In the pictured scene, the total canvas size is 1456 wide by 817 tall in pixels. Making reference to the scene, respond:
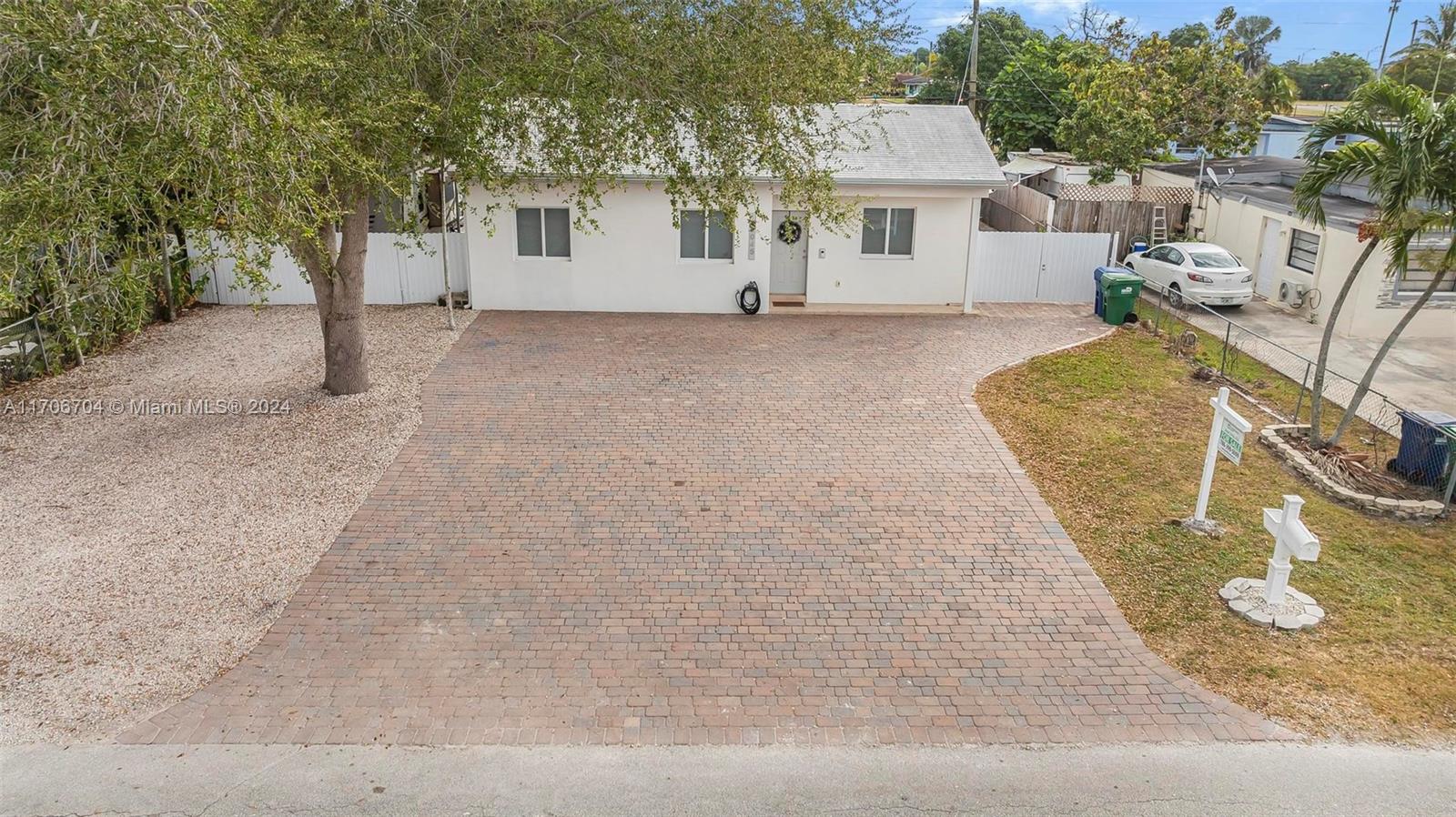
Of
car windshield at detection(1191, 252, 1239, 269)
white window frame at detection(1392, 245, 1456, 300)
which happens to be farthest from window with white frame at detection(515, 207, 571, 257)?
white window frame at detection(1392, 245, 1456, 300)

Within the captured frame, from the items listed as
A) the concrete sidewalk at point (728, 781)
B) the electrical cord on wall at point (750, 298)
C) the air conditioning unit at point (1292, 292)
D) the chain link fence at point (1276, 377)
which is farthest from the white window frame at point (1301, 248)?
the concrete sidewalk at point (728, 781)

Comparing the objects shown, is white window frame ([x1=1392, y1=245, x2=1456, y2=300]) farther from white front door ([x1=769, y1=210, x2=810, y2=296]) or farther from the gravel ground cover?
the gravel ground cover

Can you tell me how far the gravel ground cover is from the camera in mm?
6954

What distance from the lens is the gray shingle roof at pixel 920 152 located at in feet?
56.0

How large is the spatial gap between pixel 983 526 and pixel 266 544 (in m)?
6.96

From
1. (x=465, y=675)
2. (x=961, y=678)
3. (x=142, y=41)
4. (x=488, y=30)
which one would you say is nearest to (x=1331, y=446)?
(x=961, y=678)

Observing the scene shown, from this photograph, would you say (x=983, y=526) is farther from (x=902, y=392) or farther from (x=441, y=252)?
(x=441, y=252)

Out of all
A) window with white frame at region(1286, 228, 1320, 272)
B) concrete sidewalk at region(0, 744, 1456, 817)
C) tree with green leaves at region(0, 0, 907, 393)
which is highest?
tree with green leaves at region(0, 0, 907, 393)

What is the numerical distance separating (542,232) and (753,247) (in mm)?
3999

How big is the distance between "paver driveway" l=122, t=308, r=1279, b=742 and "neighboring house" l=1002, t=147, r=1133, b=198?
14364 millimetres

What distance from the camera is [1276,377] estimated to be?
47.9ft

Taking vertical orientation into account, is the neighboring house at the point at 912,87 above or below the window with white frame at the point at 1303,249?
above

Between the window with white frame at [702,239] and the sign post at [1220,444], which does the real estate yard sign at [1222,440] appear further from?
the window with white frame at [702,239]

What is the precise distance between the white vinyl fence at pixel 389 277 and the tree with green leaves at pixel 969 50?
30766 mm
